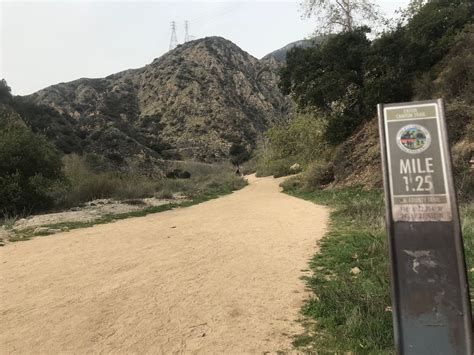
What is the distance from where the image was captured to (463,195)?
35.4 feet

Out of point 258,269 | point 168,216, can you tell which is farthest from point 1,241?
point 258,269

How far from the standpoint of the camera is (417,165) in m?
3.09

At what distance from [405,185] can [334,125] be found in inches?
831

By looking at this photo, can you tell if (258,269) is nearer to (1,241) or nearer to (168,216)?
(1,241)

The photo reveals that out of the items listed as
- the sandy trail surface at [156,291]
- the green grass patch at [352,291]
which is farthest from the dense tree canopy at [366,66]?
the sandy trail surface at [156,291]

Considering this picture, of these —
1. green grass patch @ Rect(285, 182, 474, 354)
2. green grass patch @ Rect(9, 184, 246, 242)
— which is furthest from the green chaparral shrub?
green grass patch @ Rect(285, 182, 474, 354)

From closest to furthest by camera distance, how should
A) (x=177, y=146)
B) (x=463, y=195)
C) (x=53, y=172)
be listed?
(x=463, y=195)
(x=53, y=172)
(x=177, y=146)

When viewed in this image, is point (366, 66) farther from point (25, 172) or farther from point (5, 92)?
point (5, 92)

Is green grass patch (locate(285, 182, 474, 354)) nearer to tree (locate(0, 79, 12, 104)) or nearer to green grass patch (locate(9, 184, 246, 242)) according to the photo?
green grass patch (locate(9, 184, 246, 242))

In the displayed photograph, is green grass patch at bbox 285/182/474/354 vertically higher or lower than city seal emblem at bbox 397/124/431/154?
lower

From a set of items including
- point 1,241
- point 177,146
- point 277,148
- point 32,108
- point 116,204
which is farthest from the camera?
point 177,146

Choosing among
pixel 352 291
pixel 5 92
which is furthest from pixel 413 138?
pixel 5 92

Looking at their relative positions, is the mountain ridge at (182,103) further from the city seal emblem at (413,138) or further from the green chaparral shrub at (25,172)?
the city seal emblem at (413,138)

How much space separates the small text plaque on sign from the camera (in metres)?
3.02
